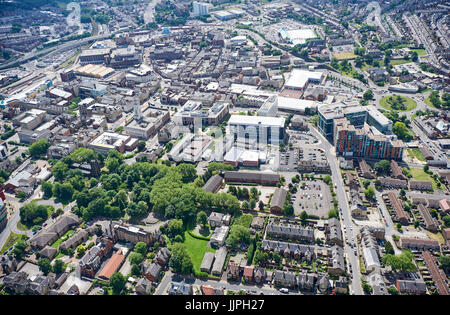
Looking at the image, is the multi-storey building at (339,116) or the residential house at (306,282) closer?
the residential house at (306,282)

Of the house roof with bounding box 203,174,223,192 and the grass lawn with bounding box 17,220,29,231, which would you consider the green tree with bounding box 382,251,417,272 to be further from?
the grass lawn with bounding box 17,220,29,231

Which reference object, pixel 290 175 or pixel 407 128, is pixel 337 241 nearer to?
pixel 290 175

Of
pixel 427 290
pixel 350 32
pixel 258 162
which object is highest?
pixel 350 32

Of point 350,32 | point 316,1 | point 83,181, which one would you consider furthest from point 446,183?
point 316,1

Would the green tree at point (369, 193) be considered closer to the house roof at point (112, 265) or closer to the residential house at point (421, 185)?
the residential house at point (421, 185)

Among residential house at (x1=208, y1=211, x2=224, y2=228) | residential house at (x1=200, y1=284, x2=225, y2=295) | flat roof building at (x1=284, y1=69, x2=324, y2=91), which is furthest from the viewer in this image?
flat roof building at (x1=284, y1=69, x2=324, y2=91)

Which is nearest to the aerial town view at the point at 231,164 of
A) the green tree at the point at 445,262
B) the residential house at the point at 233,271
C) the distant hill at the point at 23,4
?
the residential house at the point at 233,271

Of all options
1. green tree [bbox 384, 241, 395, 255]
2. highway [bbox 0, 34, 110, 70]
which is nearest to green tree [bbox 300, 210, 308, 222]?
green tree [bbox 384, 241, 395, 255]
